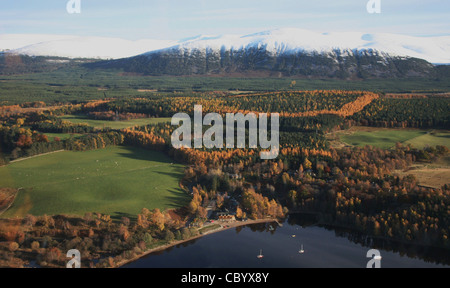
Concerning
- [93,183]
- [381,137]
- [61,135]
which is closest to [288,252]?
[93,183]

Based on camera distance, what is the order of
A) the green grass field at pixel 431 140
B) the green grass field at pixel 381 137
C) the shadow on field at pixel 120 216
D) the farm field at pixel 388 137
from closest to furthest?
the shadow on field at pixel 120 216
the green grass field at pixel 431 140
the farm field at pixel 388 137
the green grass field at pixel 381 137

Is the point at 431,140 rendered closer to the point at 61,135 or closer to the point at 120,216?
the point at 120,216

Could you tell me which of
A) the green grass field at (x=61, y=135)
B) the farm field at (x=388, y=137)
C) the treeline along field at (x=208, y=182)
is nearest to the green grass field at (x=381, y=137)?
the farm field at (x=388, y=137)

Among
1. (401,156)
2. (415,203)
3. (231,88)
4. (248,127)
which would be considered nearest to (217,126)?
(248,127)

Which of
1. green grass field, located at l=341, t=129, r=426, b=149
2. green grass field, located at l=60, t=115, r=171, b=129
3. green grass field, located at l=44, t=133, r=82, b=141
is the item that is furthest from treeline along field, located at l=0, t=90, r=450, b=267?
green grass field, located at l=60, t=115, r=171, b=129

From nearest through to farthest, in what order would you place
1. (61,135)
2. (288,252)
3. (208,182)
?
1. (288,252)
2. (208,182)
3. (61,135)

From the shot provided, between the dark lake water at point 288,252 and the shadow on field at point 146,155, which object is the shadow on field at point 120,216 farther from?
the shadow on field at point 146,155

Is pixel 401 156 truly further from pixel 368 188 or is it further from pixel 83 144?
pixel 83 144
